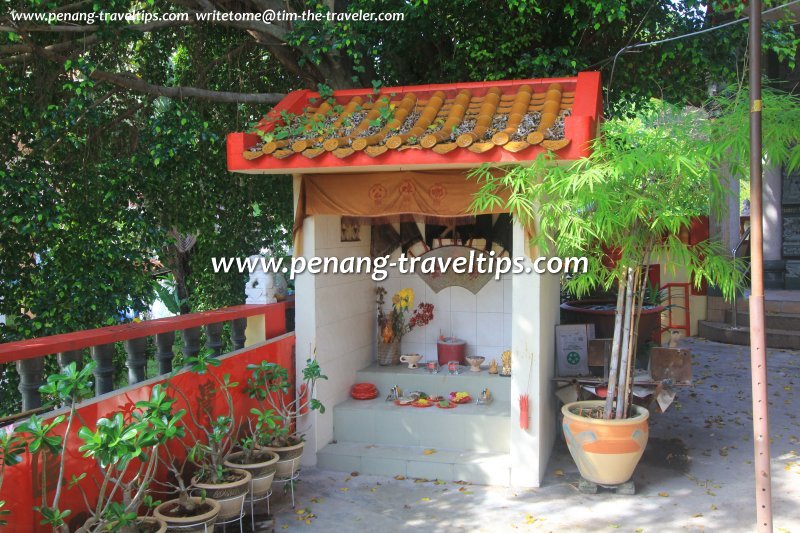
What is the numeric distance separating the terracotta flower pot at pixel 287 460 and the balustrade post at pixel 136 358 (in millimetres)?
1198

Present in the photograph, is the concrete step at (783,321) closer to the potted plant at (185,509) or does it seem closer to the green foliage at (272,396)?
the green foliage at (272,396)

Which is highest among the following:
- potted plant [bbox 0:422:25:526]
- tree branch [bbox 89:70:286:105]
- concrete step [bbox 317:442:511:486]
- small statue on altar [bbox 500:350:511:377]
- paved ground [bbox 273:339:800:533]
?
tree branch [bbox 89:70:286:105]

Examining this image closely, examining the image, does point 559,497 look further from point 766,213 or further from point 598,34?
point 766,213

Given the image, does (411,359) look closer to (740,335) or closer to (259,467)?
(259,467)

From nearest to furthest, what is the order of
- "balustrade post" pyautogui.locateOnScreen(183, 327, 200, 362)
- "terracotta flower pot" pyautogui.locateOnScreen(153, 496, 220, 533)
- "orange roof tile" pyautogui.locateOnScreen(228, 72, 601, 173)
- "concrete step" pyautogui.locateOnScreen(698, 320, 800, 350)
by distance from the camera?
"terracotta flower pot" pyautogui.locateOnScreen(153, 496, 220, 533), "orange roof tile" pyautogui.locateOnScreen(228, 72, 601, 173), "balustrade post" pyautogui.locateOnScreen(183, 327, 200, 362), "concrete step" pyautogui.locateOnScreen(698, 320, 800, 350)

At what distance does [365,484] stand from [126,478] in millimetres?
2268

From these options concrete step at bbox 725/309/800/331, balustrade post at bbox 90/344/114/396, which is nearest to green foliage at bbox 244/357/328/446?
balustrade post at bbox 90/344/114/396

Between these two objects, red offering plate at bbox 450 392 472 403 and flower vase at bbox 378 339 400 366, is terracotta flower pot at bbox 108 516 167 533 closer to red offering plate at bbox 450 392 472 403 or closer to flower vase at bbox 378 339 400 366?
red offering plate at bbox 450 392 472 403

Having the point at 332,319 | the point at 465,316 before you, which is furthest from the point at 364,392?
the point at 465,316

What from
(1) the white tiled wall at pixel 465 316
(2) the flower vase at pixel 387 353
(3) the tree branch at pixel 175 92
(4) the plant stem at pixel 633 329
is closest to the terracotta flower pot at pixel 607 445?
(4) the plant stem at pixel 633 329

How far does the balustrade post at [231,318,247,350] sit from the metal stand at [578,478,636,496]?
10.6 ft

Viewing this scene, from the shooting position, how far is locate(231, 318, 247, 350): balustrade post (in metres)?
5.88

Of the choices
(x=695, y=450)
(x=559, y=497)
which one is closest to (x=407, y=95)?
(x=559, y=497)

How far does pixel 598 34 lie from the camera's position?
8.62 meters
